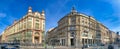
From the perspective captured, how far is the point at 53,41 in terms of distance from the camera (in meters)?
85.3

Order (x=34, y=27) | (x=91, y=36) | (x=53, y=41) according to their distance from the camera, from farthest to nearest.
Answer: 1. (x=53, y=41)
2. (x=91, y=36)
3. (x=34, y=27)

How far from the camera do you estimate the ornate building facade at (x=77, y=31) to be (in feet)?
239

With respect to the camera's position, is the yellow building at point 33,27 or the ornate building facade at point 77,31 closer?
the yellow building at point 33,27

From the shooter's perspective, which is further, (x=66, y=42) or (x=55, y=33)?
(x=55, y=33)

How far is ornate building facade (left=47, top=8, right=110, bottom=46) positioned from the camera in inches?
2868

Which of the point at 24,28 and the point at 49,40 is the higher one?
the point at 24,28

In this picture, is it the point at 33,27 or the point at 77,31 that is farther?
the point at 77,31

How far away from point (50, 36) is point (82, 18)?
24.3 meters

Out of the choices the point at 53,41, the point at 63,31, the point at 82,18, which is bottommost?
the point at 53,41

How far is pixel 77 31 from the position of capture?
72.6m

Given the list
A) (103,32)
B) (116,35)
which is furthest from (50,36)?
(116,35)

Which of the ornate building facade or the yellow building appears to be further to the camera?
the ornate building facade

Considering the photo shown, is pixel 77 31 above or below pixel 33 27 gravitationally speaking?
below

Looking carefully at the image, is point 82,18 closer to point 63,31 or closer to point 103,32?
point 63,31
